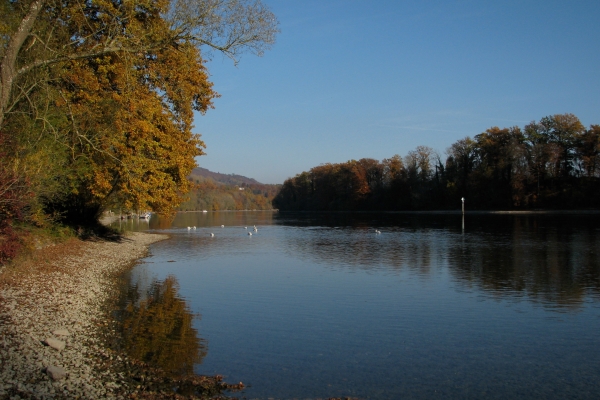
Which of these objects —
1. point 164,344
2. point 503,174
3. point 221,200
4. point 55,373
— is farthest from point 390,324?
point 221,200

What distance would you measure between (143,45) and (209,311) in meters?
7.84

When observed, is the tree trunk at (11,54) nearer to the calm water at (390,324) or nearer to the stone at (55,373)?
the calm water at (390,324)

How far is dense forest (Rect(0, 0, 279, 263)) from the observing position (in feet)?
44.0

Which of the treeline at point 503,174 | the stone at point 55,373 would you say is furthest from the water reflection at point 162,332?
the treeline at point 503,174

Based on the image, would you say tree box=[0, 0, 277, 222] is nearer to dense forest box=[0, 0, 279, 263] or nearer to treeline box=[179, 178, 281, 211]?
dense forest box=[0, 0, 279, 263]

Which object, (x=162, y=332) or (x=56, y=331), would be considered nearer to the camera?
(x=56, y=331)

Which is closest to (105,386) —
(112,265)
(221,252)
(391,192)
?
(112,265)

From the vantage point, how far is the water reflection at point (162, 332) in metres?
9.45

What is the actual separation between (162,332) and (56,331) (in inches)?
91.9

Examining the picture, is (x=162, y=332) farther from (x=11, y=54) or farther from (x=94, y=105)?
(x=94, y=105)

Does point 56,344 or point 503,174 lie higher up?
point 503,174

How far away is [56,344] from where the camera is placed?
9039 mm

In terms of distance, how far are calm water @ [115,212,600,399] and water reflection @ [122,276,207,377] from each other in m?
0.09

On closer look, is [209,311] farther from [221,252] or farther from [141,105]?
[221,252]
